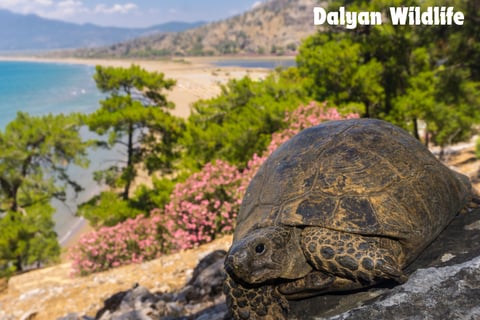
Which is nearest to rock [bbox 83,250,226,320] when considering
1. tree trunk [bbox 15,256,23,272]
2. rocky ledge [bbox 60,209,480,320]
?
rocky ledge [bbox 60,209,480,320]

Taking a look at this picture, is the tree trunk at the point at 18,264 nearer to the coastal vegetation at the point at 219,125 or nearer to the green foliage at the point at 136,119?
the coastal vegetation at the point at 219,125

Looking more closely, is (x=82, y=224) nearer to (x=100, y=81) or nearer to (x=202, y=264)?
(x=100, y=81)

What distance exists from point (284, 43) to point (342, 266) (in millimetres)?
201574

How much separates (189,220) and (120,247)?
267 cm

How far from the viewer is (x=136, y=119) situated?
1638 cm

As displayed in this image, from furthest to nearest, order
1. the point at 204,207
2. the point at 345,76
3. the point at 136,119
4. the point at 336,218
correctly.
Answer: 1. the point at 136,119
2. the point at 345,76
3. the point at 204,207
4. the point at 336,218

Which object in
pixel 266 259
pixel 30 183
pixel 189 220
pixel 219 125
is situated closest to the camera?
pixel 266 259

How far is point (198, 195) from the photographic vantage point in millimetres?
11898

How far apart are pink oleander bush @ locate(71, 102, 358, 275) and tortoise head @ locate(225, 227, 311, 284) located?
814cm

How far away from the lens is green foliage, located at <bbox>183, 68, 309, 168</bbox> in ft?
45.5

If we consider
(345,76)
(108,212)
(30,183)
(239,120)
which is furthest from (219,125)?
(30,183)

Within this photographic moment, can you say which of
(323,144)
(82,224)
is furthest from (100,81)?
(323,144)

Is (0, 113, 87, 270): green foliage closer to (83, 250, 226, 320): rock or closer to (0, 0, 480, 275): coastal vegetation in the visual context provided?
(0, 0, 480, 275): coastal vegetation

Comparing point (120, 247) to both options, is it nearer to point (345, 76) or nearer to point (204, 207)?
point (204, 207)
